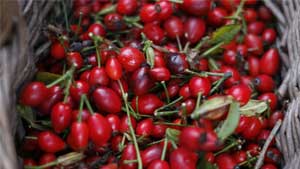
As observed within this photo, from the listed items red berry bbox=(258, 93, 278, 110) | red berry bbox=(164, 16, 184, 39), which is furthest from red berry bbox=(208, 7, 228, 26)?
red berry bbox=(258, 93, 278, 110)

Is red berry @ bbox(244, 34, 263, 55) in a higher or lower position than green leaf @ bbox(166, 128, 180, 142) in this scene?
higher

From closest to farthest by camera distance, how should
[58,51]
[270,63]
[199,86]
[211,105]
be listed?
[211,105], [199,86], [58,51], [270,63]

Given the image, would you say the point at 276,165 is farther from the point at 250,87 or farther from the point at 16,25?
the point at 16,25

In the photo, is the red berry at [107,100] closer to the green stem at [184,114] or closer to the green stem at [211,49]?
the green stem at [184,114]

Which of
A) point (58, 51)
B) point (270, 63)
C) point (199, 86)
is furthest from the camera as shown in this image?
point (270, 63)

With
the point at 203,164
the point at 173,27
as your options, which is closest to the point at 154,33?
the point at 173,27

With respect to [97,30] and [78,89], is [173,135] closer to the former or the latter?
[78,89]

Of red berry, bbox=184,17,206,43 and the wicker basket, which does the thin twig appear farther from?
red berry, bbox=184,17,206,43
